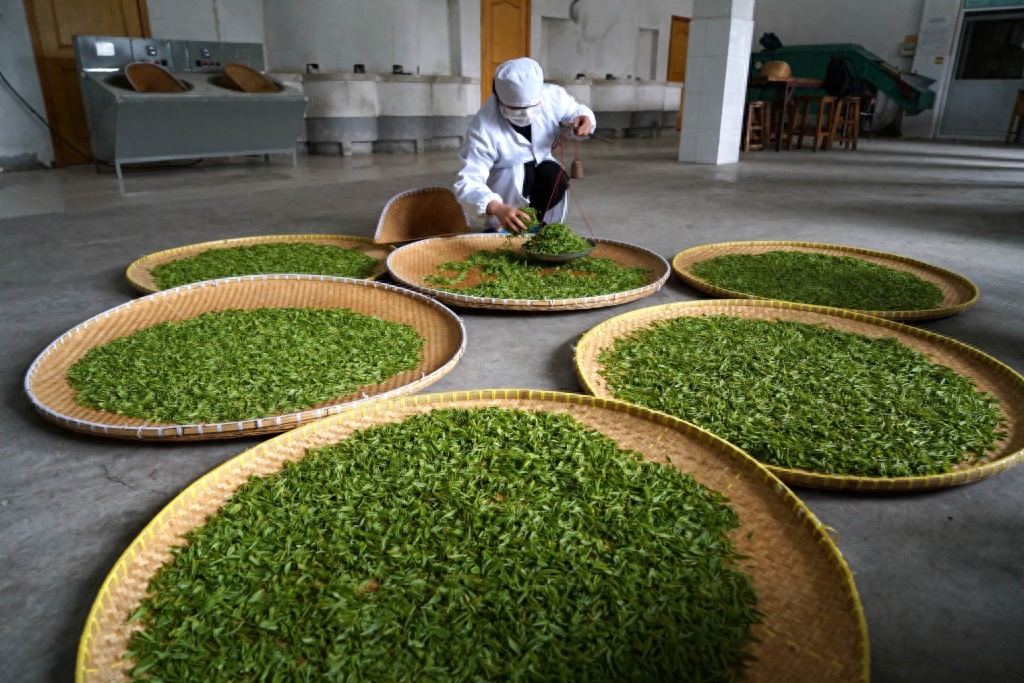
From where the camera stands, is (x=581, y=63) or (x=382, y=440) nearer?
(x=382, y=440)

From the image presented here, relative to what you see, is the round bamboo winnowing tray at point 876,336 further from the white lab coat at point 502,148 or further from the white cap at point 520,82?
the white cap at point 520,82

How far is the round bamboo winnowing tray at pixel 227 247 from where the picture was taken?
124 inches

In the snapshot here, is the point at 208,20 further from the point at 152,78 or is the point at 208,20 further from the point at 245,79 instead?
Result: the point at 152,78

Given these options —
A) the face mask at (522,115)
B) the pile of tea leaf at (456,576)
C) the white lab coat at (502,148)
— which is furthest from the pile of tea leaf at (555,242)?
the pile of tea leaf at (456,576)

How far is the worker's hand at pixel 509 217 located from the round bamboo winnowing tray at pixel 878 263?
814 mm

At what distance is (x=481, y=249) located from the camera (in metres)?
3.62

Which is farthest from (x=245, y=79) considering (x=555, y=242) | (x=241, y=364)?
(x=241, y=364)

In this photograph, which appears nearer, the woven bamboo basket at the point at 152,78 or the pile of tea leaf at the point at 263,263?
the pile of tea leaf at the point at 263,263

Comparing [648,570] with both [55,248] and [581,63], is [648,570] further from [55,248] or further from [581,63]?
[581,63]

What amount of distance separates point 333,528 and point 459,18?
1028 cm

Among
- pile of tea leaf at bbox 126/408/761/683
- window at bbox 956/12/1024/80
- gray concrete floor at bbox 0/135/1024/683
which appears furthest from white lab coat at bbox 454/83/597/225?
window at bbox 956/12/1024/80

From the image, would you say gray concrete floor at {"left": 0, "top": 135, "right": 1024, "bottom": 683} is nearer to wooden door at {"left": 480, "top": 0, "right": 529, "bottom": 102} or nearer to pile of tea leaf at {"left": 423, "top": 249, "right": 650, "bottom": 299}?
pile of tea leaf at {"left": 423, "top": 249, "right": 650, "bottom": 299}

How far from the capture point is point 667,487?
61.2 inches

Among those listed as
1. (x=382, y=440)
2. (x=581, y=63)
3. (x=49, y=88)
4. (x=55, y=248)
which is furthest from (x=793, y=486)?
(x=581, y=63)
